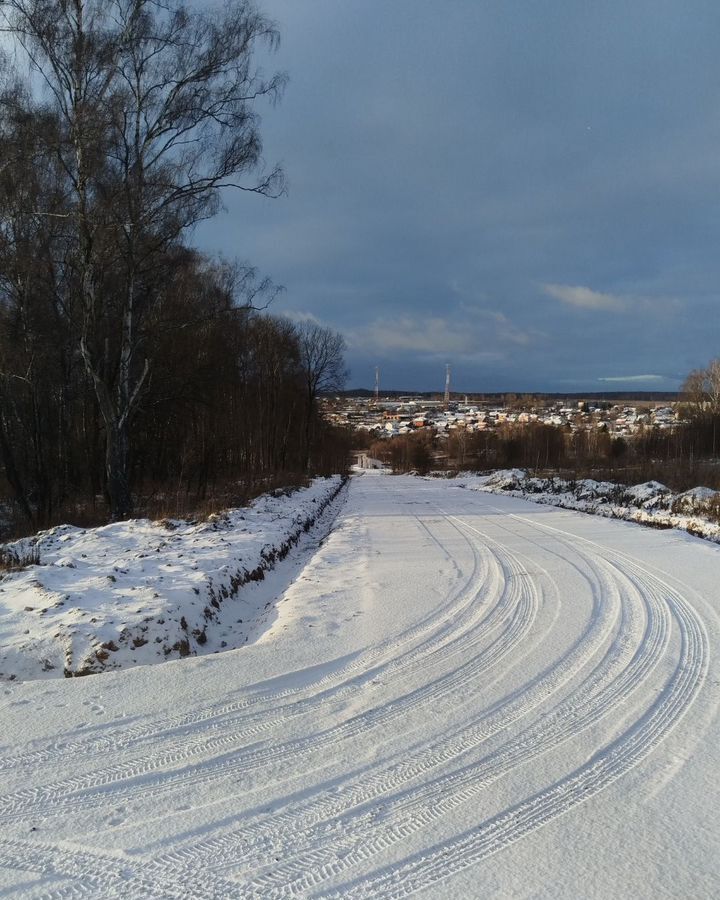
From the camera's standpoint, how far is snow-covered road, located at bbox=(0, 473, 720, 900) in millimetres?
2346

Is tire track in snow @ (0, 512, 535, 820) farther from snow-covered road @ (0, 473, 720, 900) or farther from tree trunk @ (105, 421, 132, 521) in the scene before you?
tree trunk @ (105, 421, 132, 521)

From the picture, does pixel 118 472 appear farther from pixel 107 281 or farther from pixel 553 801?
pixel 553 801

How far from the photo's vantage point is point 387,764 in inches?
125

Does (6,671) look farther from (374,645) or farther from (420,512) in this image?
(420,512)

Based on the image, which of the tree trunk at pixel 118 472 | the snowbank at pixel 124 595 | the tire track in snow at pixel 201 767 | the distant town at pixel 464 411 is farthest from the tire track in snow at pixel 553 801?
the distant town at pixel 464 411

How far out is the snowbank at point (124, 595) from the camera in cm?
495

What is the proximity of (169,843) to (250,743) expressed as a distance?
0.93m

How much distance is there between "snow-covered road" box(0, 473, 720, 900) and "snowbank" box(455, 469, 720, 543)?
929 cm

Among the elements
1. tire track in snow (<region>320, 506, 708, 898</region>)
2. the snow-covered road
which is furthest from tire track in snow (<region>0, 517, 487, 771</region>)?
tire track in snow (<region>320, 506, 708, 898</region>)

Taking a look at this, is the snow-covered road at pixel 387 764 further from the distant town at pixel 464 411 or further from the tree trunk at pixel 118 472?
the distant town at pixel 464 411

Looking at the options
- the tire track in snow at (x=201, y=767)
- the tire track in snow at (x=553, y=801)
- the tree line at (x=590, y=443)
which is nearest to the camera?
the tire track in snow at (x=553, y=801)

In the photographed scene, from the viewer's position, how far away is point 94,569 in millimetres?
7262

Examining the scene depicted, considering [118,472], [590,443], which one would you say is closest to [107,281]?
[118,472]

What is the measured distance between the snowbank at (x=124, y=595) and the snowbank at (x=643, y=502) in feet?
33.2
